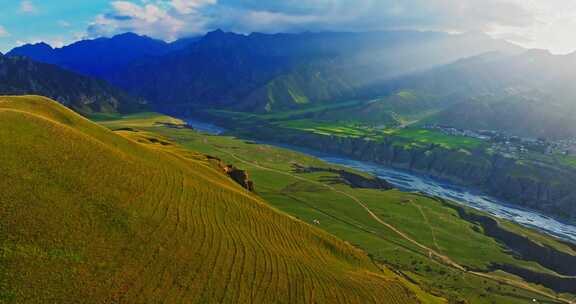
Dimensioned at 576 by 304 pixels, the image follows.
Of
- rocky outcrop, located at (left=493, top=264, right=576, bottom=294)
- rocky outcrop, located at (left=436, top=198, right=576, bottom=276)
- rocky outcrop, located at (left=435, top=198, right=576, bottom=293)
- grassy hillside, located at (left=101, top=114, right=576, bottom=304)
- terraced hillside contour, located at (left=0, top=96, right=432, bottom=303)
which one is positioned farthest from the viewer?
rocky outcrop, located at (left=436, top=198, right=576, bottom=276)

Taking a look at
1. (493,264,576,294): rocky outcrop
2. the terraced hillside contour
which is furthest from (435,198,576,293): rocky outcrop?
the terraced hillside contour

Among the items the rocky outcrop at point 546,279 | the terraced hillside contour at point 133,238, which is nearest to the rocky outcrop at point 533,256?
the rocky outcrop at point 546,279

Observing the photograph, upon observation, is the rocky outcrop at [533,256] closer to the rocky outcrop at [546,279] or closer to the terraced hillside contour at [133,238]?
the rocky outcrop at [546,279]

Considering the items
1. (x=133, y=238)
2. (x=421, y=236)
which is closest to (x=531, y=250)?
(x=421, y=236)

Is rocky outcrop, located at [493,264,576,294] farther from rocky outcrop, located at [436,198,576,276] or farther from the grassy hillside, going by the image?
rocky outcrop, located at [436,198,576,276]

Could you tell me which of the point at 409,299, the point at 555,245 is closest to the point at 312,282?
the point at 409,299

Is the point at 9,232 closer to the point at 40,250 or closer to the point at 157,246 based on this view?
the point at 40,250
